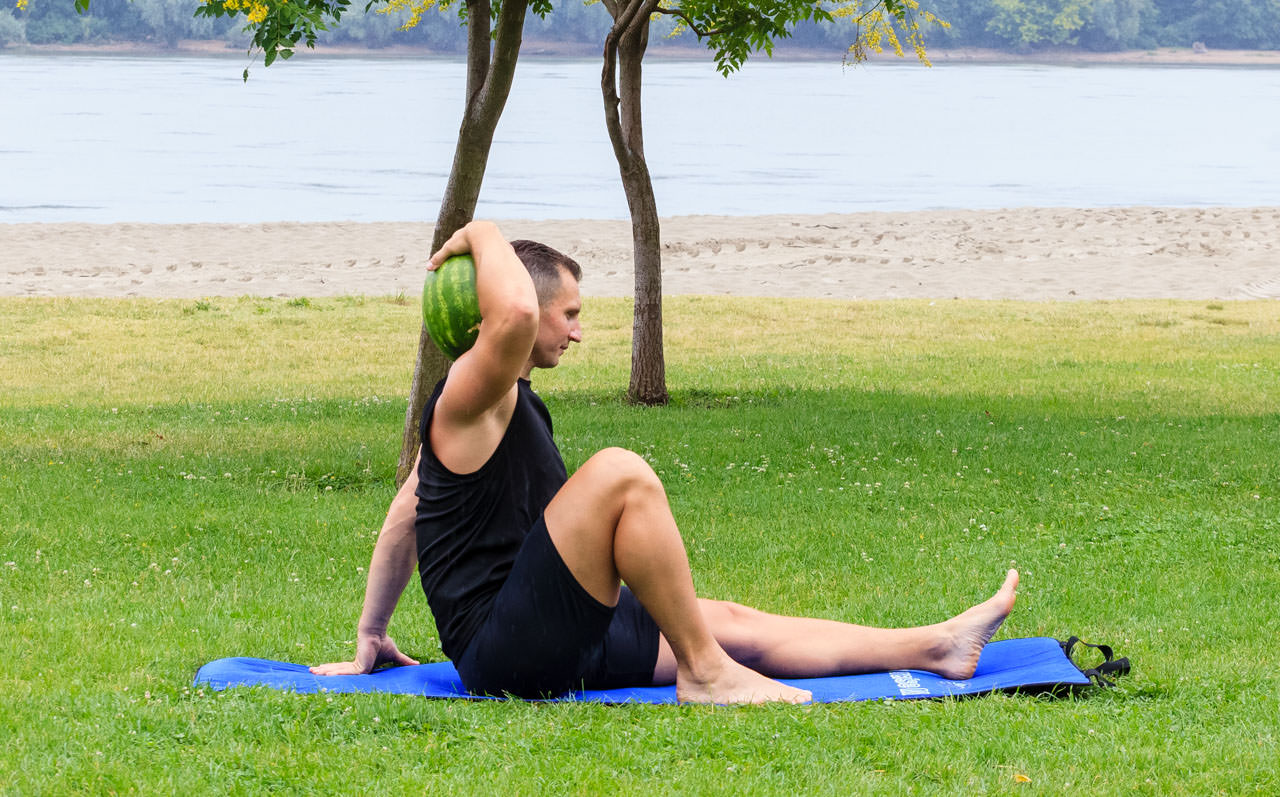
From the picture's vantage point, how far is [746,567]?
6.92m

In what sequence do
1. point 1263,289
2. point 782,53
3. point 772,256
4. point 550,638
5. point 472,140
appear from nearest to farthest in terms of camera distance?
point 550,638 → point 472,140 → point 1263,289 → point 772,256 → point 782,53

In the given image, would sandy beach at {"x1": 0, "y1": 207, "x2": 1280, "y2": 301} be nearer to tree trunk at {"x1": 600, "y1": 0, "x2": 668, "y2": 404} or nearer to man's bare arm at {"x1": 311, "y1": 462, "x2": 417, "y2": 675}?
tree trunk at {"x1": 600, "y1": 0, "x2": 668, "y2": 404}

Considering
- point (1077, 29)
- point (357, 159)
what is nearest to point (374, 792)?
point (357, 159)

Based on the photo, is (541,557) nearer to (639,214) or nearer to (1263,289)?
(639,214)

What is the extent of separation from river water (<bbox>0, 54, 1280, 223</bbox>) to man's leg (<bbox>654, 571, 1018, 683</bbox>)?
87.0 ft

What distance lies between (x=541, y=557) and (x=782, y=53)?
11999cm

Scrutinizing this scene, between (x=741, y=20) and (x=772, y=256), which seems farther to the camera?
(x=772, y=256)

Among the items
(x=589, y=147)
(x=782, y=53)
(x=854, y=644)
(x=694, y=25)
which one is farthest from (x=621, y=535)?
(x=782, y=53)

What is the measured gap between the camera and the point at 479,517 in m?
4.43

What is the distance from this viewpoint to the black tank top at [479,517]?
438 centimetres

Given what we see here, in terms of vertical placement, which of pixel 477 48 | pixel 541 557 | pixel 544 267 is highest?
pixel 477 48

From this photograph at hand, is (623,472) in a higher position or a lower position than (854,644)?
higher

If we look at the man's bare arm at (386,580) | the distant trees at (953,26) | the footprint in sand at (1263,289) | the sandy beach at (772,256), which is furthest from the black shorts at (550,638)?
the distant trees at (953,26)

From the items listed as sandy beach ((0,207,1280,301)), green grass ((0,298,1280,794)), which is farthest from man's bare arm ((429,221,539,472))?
sandy beach ((0,207,1280,301))
